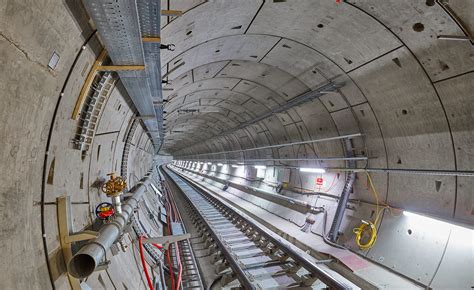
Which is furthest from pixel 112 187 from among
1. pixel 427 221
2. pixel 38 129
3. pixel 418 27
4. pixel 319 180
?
pixel 319 180

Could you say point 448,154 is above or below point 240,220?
above

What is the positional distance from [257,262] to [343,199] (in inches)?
132

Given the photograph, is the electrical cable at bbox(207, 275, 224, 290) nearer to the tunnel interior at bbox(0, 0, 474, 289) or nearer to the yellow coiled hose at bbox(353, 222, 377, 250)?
the tunnel interior at bbox(0, 0, 474, 289)

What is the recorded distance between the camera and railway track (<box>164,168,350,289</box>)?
525cm

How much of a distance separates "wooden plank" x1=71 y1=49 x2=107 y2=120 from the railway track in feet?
13.5

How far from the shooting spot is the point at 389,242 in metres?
6.63

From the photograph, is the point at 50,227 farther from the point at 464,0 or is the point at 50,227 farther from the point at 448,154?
the point at 448,154

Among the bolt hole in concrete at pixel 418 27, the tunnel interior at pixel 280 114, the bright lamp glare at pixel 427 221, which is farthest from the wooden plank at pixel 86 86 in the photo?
the bright lamp glare at pixel 427 221

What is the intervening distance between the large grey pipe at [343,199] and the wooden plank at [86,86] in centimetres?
692

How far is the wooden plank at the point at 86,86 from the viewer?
296 cm

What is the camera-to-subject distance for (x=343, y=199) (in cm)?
806

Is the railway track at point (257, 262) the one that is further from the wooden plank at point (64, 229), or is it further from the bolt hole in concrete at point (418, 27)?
the bolt hole in concrete at point (418, 27)

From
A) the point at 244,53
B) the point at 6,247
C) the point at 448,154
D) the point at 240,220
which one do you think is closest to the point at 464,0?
Result: the point at 448,154

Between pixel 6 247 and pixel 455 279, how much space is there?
6873 mm
